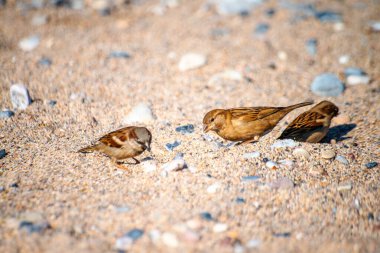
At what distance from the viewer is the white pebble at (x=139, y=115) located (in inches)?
240

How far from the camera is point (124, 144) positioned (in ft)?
16.1

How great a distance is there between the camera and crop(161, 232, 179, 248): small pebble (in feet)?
11.8

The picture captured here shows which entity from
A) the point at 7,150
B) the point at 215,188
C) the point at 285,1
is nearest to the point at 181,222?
the point at 215,188

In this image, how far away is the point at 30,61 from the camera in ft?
25.2

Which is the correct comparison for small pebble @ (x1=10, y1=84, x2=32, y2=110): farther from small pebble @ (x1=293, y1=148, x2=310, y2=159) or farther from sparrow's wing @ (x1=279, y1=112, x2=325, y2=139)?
small pebble @ (x1=293, y1=148, x2=310, y2=159)

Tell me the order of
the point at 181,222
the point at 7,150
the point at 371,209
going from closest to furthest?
the point at 181,222, the point at 371,209, the point at 7,150

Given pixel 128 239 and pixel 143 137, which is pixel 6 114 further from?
pixel 128 239

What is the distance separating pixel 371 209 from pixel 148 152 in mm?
2648

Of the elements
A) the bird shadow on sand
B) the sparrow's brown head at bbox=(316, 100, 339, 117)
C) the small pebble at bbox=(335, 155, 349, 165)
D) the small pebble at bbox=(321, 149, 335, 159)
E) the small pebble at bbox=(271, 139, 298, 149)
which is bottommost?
the bird shadow on sand

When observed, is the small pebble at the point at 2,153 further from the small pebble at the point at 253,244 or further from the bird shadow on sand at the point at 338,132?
the bird shadow on sand at the point at 338,132

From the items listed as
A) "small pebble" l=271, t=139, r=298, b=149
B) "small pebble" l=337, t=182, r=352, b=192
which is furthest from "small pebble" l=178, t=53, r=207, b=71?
"small pebble" l=337, t=182, r=352, b=192

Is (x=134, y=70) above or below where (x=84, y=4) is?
below

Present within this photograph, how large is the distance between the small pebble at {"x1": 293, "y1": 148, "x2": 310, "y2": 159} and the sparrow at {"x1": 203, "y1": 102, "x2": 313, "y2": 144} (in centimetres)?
64

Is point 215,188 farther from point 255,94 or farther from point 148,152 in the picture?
point 255,94
